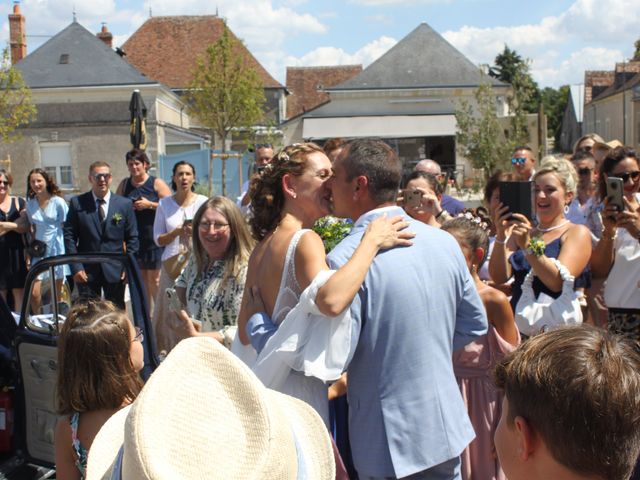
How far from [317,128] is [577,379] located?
4168 centimetres

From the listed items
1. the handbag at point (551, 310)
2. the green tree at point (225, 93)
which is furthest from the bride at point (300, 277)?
the green tree at point (225, 93)

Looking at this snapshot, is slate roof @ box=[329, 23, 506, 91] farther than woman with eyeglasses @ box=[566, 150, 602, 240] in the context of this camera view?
Yes

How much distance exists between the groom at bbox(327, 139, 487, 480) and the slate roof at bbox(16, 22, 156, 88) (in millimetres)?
33543

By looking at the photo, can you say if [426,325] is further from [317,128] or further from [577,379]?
[317,128]

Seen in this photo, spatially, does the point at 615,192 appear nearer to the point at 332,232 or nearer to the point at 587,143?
the point at 332,232

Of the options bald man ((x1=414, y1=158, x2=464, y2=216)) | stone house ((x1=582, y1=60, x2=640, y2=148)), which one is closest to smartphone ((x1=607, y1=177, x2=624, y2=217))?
bald man ((x1=414, y1=158, x2=464, y2=216))

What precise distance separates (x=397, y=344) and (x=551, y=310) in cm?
178

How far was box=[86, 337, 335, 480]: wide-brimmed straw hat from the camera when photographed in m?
1.78

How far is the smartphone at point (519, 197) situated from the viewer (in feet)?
16.0

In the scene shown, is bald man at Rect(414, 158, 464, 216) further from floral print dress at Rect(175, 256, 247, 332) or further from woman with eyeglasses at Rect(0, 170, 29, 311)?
woman with eyeglasses at Rect(0, 170, 29, 311)

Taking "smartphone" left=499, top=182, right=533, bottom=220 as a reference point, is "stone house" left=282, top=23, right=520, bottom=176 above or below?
above

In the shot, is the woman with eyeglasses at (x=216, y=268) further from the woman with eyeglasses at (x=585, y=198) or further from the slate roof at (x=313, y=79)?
the slate roof at (x=313, y=79)

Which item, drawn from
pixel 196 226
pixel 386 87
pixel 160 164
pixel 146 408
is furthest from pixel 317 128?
pixel 146 408

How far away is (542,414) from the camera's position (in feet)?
5.37
